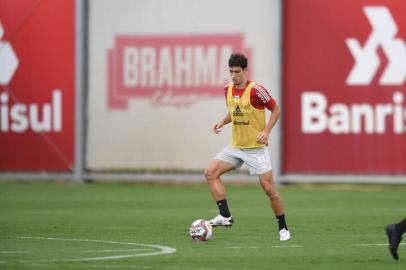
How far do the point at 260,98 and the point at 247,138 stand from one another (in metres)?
0.55

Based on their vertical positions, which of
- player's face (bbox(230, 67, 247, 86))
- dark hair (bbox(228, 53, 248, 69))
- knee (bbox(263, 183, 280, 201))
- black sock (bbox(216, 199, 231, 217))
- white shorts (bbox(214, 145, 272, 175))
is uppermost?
dark hair (bbox(228, 53, 248, 69))

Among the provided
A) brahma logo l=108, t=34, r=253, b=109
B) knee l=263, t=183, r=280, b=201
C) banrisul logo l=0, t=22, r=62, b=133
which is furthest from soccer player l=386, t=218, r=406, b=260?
banrisul logo l=0, t=22, r=62, b=133

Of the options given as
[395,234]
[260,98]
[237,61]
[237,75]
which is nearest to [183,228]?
[260,98]

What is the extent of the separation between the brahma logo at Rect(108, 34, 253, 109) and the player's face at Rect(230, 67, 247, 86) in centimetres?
1211

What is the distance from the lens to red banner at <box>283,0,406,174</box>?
82.1ft

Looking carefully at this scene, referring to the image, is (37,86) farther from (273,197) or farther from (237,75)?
(273,197)

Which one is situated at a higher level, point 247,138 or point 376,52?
point 376,52

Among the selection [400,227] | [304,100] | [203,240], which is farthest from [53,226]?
[304,100]

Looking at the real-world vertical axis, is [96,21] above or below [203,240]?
above

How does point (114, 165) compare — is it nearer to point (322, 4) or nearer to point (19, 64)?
point (19, 64)

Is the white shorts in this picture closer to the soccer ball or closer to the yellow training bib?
the yellow training bib

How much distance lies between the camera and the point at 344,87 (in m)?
25.3

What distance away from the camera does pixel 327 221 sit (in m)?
17.2

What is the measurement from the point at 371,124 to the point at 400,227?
1380 cm
